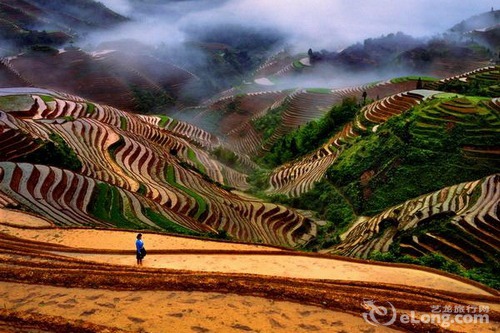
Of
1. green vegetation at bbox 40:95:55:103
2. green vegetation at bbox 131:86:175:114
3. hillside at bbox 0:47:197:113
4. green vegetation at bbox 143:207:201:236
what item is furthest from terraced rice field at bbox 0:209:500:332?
hillside at bbox 0:47:197:113

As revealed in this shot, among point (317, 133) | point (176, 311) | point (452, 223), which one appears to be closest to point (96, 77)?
point (317, 133)

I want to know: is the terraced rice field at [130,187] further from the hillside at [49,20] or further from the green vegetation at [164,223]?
the hillside at [49,20]

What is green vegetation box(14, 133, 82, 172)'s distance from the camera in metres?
25.4

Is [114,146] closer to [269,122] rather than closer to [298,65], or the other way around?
[269,122]

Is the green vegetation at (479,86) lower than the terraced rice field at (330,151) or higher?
higher

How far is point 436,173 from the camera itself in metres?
25.2

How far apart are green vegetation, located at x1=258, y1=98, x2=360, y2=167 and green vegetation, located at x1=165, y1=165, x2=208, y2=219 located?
16349 millimetres

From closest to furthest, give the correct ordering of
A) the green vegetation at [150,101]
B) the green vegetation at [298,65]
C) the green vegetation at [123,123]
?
the green vegetation at [123,123]
the green vegetation at [150,101]
the green vegetation at [298,65]

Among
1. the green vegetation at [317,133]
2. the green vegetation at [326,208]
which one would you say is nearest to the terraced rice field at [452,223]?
the green vegetation at [326,208]

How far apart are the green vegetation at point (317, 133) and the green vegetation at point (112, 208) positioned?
2548 centimetres

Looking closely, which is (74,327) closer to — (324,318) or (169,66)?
(324,318)

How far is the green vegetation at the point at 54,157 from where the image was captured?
999 inches

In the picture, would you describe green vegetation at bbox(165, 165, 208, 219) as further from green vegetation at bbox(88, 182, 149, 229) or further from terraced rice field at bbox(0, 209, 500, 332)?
terraced rice field at bbox(0, 209, 500, 332)

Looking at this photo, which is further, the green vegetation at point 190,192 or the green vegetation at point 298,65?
the green vegetation at point 298,65
